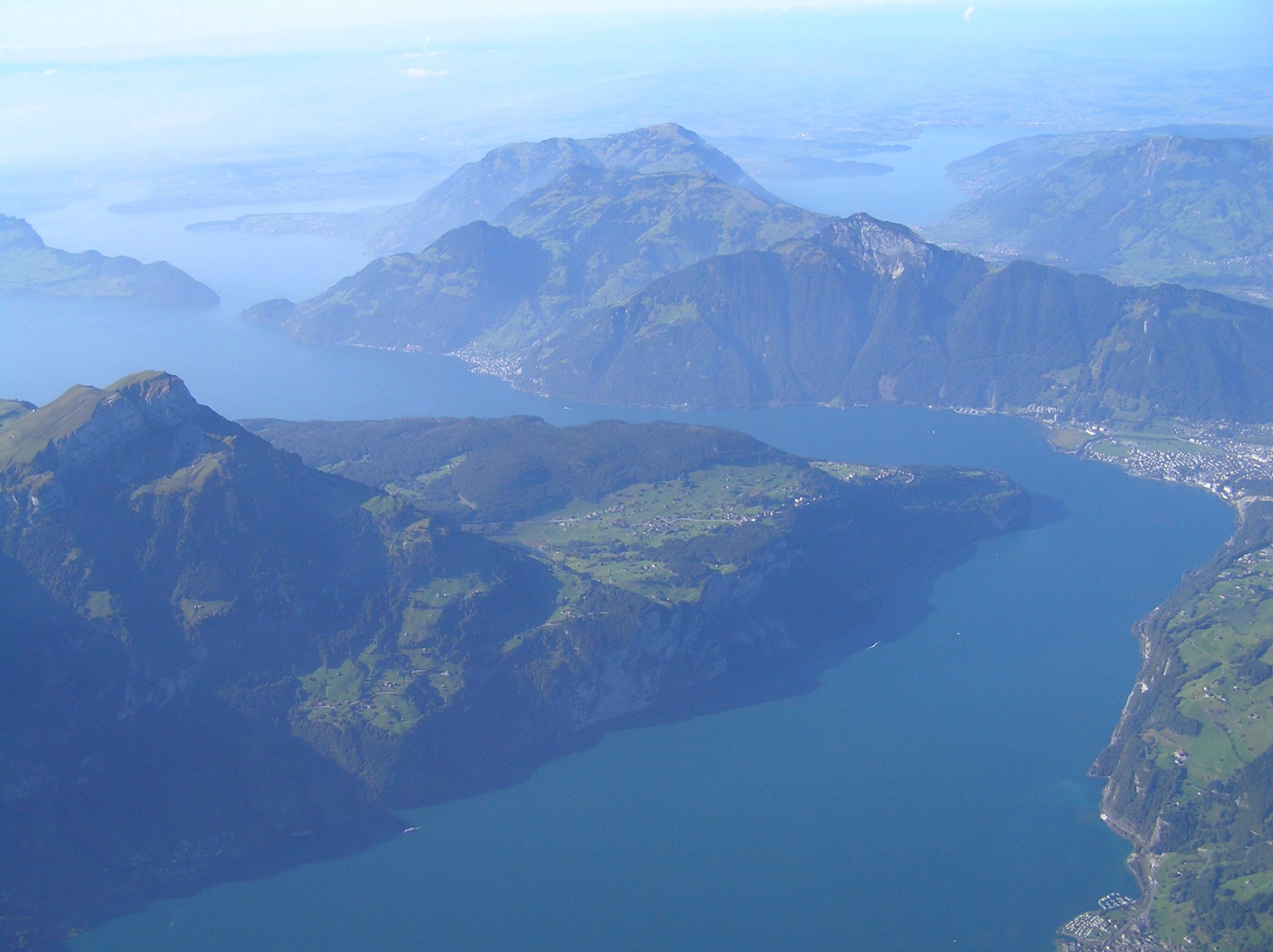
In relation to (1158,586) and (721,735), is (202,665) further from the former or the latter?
(1158,586)

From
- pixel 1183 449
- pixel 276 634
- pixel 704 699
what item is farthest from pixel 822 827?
pixel 1183 449

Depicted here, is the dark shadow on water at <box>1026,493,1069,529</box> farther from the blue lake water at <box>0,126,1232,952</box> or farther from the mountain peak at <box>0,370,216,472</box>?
the mountain peak at <box>0,370,216,472</box>

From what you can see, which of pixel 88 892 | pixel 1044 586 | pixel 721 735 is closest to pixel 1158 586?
pixel 1044 586

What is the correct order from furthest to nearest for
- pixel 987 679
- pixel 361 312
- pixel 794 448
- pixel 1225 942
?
pixel 361 312, pixel 794 448, pixel 987 679, pixel 1225 942

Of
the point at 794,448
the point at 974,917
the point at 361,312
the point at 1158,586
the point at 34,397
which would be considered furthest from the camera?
the point at 361,312

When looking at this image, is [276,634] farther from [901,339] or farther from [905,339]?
[905,339]

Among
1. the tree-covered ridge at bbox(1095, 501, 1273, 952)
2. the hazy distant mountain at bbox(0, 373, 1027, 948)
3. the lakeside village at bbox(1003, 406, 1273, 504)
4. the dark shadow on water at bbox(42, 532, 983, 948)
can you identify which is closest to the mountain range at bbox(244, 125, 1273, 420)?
the lakeside village at bbox(1003, 406, 1273, 504)
